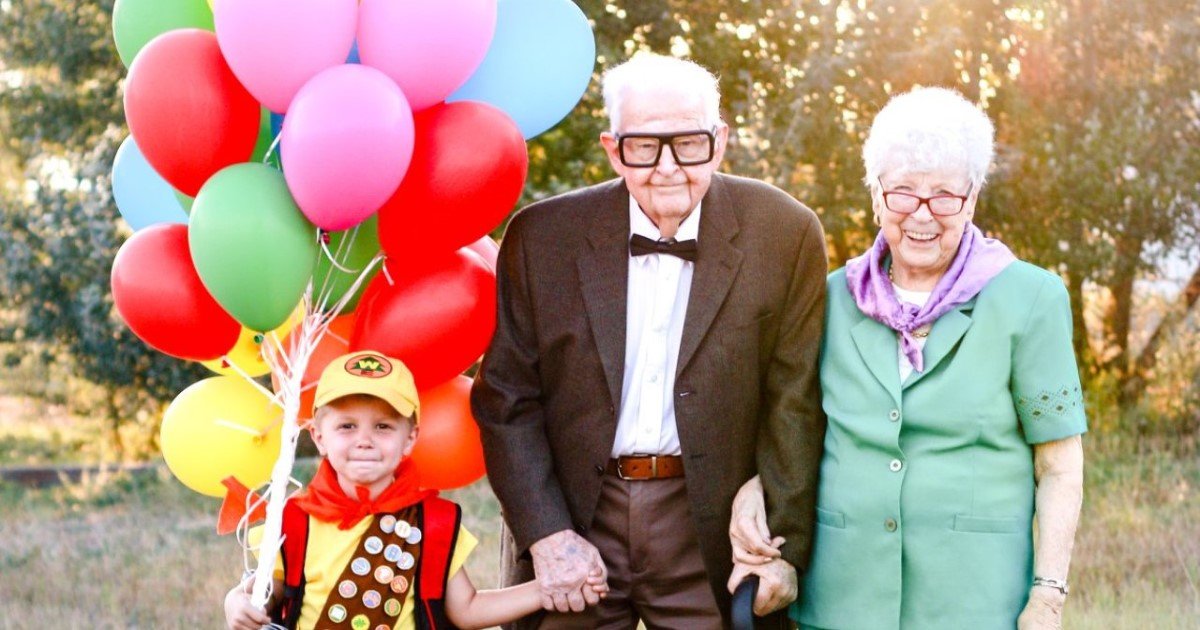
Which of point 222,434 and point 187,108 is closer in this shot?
point 187,108

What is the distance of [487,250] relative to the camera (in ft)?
11.5

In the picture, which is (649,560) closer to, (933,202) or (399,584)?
(399,584)

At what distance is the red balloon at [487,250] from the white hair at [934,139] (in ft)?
3.43

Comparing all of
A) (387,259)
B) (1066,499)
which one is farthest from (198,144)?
(1066,499)

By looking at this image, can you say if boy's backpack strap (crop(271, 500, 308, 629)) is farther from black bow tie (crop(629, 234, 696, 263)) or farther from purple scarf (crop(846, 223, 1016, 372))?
purple scarf (crop(846, 223, 1016, 372))

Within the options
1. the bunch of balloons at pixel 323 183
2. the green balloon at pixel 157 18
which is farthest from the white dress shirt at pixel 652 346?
the green balloon at pixel 157 18

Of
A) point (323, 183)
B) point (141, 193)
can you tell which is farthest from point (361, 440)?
point (141, 193)

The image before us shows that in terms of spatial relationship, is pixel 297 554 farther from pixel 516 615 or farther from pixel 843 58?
pixel 843 58

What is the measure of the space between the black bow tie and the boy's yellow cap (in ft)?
2.08

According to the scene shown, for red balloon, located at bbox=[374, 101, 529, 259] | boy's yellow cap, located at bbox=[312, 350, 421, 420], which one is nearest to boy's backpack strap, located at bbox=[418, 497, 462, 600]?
boy's yellow cap, located at bbox=[312, 350, 421, 420]

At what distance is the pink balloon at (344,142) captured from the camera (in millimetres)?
2828

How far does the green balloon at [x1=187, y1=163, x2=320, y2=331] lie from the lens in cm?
284

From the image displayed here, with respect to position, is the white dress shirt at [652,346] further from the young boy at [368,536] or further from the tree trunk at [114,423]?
the tree trunk at [114,423]

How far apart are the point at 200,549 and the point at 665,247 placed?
418 centimetres
